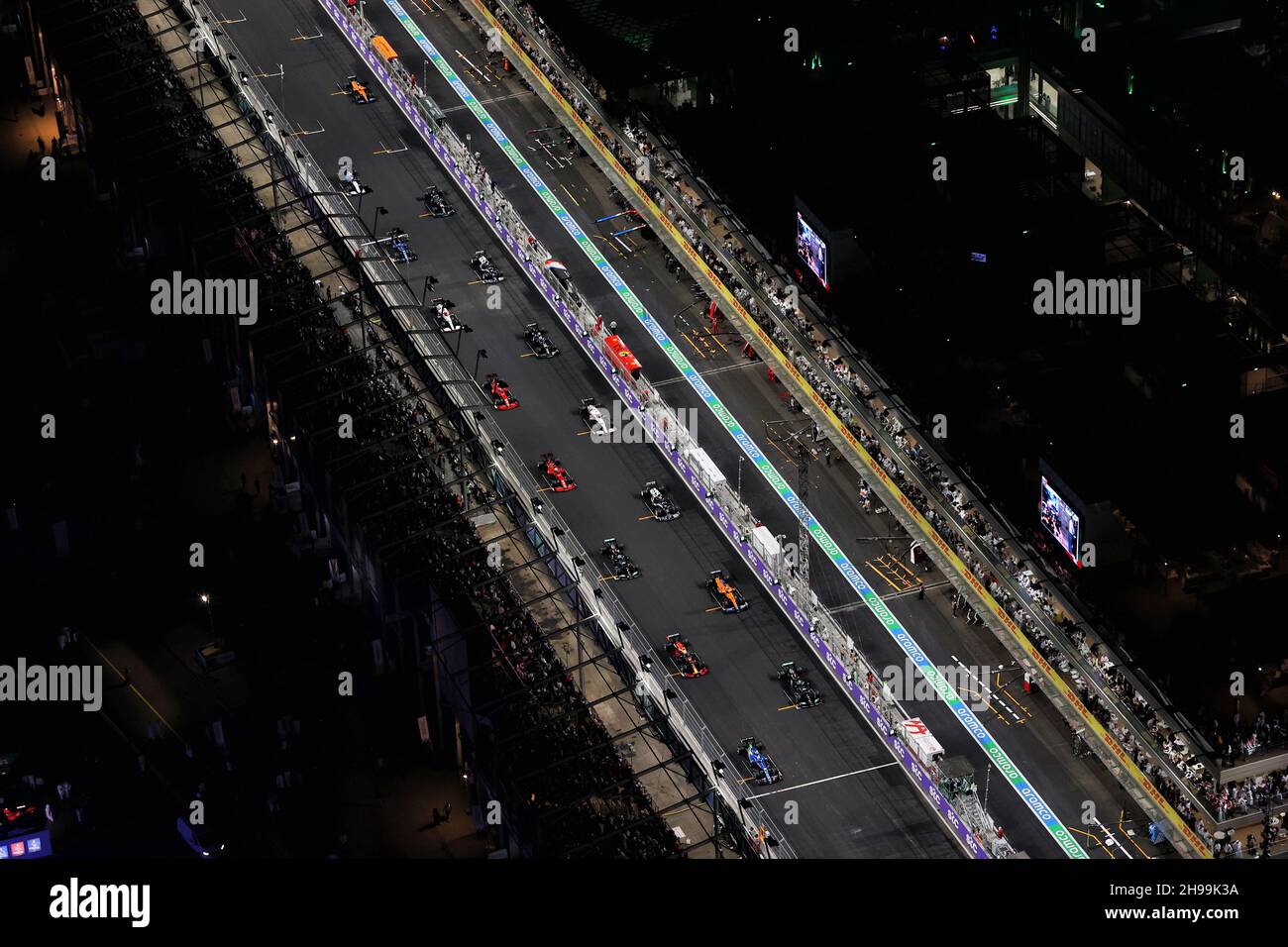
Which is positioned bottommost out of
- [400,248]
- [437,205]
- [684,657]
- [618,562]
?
[684,657]

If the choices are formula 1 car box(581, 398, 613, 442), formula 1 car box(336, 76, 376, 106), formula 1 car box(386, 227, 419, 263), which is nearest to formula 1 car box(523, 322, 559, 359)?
formula 1 car box(581, 398, 613, 442)

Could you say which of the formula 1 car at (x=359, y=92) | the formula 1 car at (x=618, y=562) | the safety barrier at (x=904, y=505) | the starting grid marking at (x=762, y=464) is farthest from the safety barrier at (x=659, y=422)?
the safety barrier at (x=904, y=505)

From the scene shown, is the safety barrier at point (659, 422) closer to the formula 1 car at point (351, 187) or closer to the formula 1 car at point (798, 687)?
the formula 1 car at point (798, 687)

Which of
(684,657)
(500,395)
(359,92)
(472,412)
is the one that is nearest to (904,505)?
(684,657)

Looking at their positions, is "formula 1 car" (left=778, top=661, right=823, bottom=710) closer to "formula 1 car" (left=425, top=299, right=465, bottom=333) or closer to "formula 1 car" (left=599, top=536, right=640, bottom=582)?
"formula 1 car" (left=599, top=536, right=640, bottom=582)

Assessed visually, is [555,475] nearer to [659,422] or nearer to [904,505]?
[659,422]

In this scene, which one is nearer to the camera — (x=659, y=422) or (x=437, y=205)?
(x=659, y=422)

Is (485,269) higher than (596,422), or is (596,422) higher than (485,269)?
(485,269)
